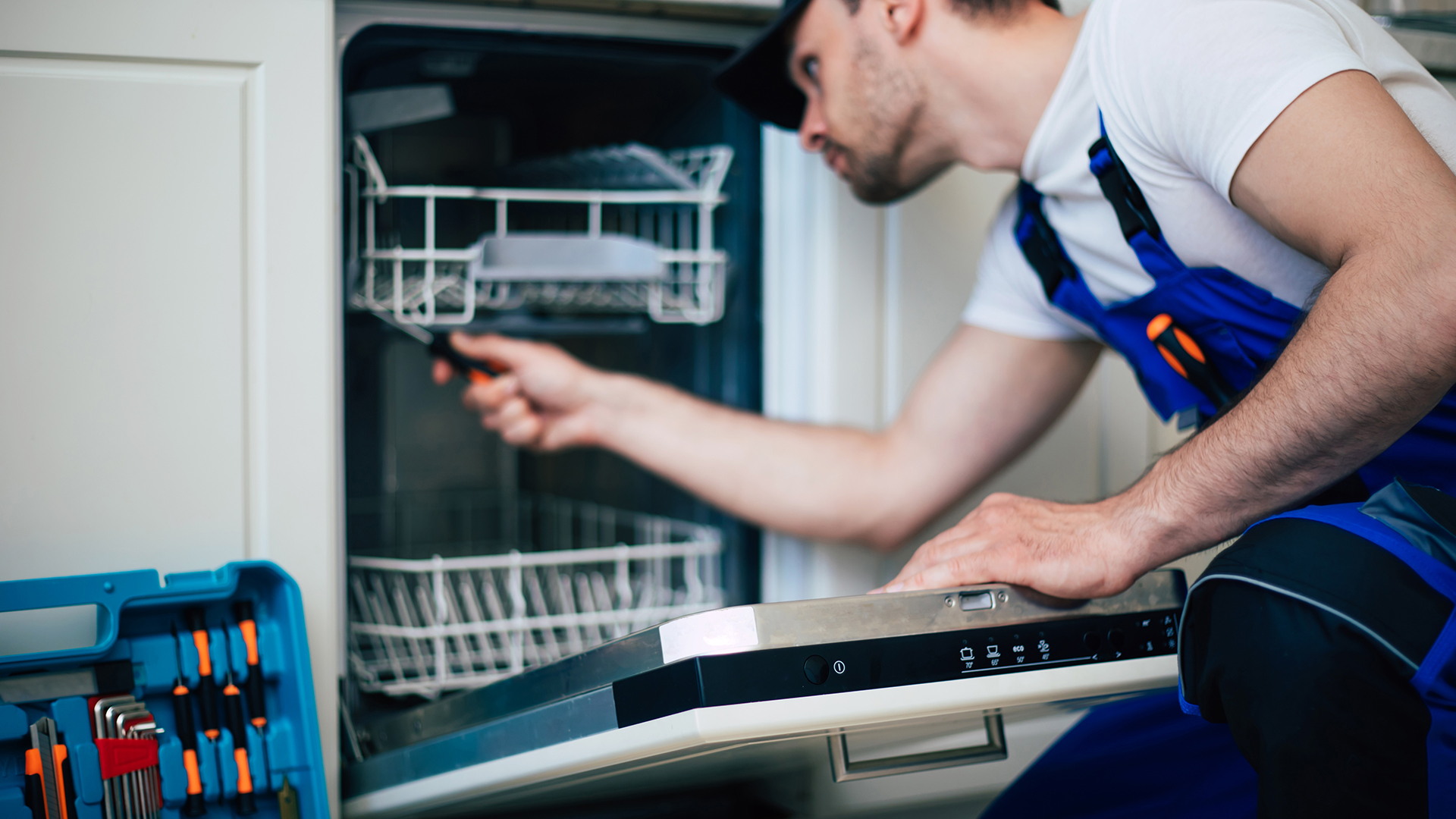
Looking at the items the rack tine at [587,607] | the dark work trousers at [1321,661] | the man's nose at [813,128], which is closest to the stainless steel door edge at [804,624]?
the dark work trousers at [1321,661]

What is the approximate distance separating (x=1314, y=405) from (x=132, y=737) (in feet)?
3.23

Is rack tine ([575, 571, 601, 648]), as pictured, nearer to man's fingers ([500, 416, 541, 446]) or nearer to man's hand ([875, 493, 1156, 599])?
man's fingers ([500, 416, 541, 446])

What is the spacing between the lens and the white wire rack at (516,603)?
1120mm

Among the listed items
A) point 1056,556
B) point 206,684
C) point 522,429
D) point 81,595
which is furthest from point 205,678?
point 1056,556

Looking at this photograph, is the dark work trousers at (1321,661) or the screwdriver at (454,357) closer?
the dark work trousers at (1321,661)

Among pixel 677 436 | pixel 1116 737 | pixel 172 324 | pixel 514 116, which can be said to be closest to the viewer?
pixel 172 324

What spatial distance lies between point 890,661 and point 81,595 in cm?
68

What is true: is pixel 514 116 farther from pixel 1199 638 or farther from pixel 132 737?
pixel 1199 638

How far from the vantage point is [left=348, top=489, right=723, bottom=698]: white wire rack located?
3.67 ft

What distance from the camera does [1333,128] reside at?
2.41 feet

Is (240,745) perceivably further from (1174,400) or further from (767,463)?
(1174,400)

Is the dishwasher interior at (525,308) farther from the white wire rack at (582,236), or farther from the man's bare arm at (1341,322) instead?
the man's bare arm at (1341,322)

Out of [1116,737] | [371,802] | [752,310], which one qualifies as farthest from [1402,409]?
[371,802]

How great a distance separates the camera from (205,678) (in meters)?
0.87
